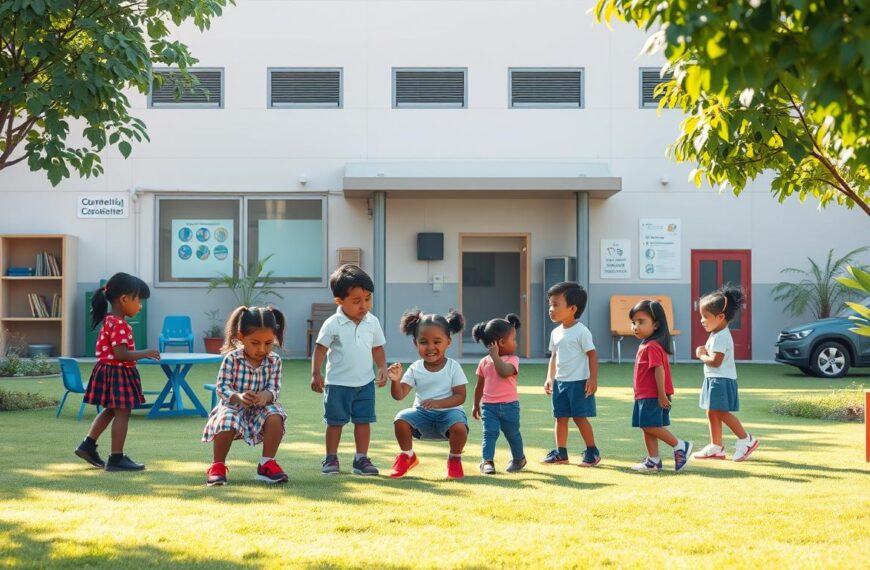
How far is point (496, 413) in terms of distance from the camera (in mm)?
6203

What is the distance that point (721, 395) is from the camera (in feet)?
23.0

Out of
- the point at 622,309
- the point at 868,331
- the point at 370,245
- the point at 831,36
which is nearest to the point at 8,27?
the point at 868,331

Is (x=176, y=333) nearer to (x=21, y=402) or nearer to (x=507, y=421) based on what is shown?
(x=21, y=402)

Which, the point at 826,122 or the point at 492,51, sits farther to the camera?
the point at 492,51

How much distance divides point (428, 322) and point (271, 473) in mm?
1204

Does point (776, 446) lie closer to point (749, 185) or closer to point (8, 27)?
point (8, 27)

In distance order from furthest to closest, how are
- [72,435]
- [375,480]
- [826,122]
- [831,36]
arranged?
[72,435] < [375,480] < [826,122] < [831,36]

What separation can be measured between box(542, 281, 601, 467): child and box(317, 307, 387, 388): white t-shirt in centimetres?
116

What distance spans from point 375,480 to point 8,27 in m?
4.63

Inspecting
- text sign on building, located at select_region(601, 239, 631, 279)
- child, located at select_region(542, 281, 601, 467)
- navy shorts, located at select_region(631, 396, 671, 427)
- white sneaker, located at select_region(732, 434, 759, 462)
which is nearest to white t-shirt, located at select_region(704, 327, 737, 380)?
white sneaker, located at select_region(732, 434, 759, 462)

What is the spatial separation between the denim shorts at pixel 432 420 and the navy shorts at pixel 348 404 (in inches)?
8.2

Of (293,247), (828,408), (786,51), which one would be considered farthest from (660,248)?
(786,51)

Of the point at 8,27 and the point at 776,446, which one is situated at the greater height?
the point at 8,27

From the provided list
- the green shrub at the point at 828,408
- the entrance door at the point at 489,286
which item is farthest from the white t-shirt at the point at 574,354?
the entrance door at the point at 489,286
